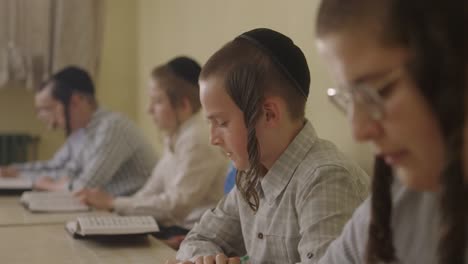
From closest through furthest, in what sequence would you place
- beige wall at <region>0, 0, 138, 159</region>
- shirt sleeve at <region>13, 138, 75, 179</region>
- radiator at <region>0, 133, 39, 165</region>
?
shirt sleeve at <region>13, 138, 75, 179</region>, radiator at <region>0, 133, 39, 165</region>, beige wall at <region>0, 0, 138, 159</region>

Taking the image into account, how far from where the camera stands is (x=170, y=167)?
7.76 ft

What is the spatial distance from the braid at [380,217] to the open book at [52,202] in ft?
4.94

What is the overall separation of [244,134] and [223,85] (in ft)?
0.36

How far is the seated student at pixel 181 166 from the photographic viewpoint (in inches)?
86.0

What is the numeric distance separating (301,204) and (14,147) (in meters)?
3.51

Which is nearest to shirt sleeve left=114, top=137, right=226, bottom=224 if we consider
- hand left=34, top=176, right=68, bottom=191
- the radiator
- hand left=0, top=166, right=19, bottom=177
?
hand left=34, top=176, right=68, bottom=191

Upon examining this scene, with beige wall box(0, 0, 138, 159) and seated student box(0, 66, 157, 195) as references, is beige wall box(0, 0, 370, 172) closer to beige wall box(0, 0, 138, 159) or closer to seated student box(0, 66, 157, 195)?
A: beige wall box(0, 0, 138, 159)

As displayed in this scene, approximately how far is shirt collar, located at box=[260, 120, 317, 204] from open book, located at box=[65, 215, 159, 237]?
0.46 metres

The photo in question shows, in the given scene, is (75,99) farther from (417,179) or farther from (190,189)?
(417,179)

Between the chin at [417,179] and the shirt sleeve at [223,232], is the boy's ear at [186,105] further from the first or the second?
the chin at [417,179]

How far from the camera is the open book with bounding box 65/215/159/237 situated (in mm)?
1566

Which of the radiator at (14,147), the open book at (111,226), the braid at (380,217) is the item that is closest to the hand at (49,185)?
the open book at (111,226)

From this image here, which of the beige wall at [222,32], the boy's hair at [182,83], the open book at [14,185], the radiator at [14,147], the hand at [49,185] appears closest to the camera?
the beige wall at [222,32]

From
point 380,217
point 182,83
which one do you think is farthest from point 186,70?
point 380,217
